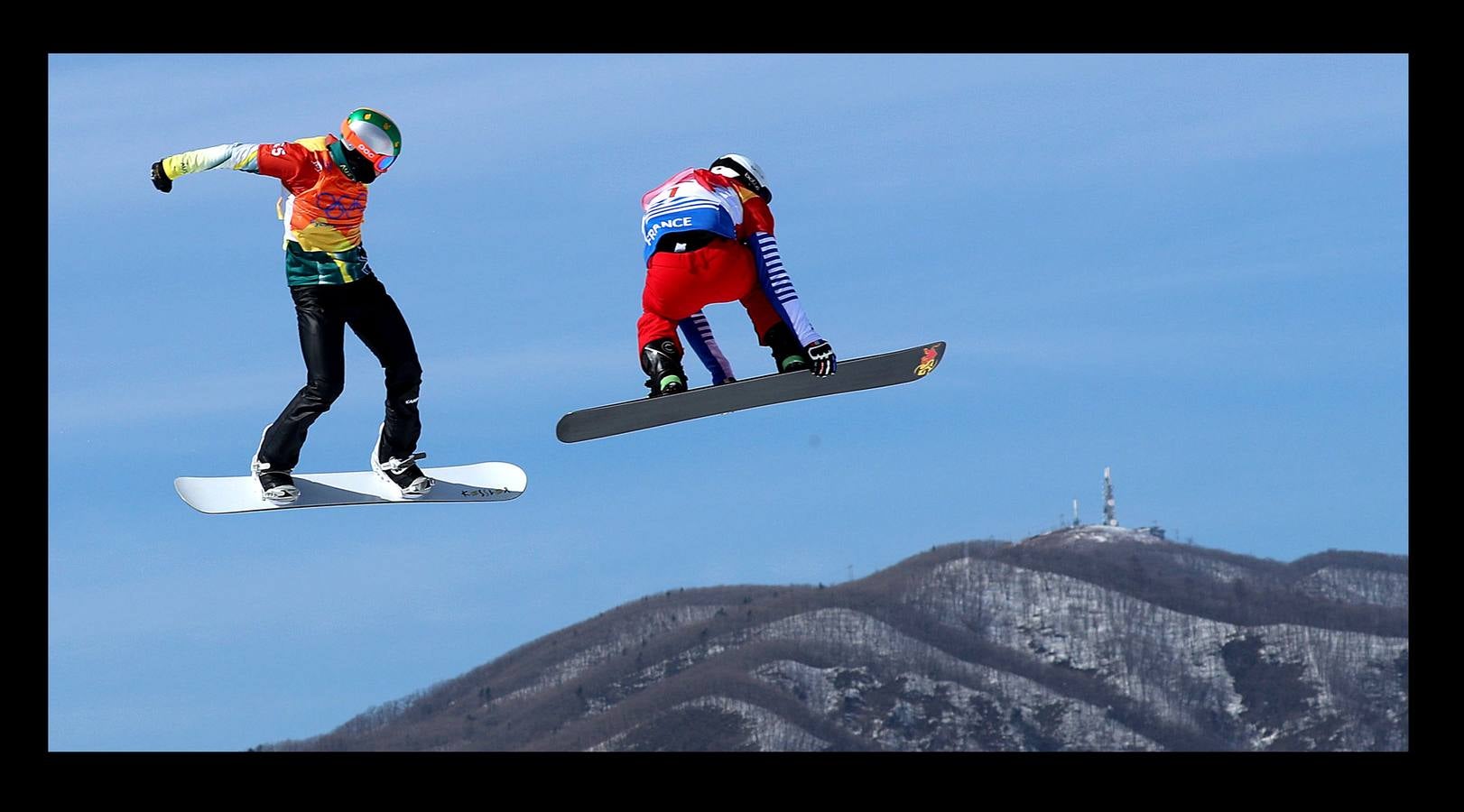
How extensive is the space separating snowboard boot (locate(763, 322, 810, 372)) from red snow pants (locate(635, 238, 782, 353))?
1.11 feet

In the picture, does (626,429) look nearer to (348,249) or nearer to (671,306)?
(671,306)

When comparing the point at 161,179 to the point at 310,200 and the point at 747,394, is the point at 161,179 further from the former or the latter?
the point at 747,394

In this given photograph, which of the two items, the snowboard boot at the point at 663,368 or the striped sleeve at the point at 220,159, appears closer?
the striped sleeve at the point at 220,159

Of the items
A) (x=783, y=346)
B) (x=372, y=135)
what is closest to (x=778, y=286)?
(x=783, y=346)

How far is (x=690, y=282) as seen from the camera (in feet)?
A: 58.0

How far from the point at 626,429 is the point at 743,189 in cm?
258

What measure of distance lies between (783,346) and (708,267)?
118 centimetres

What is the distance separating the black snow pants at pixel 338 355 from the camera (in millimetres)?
17109

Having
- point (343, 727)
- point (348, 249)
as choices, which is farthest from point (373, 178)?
→ point (343, 727)

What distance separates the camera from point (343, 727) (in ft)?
654

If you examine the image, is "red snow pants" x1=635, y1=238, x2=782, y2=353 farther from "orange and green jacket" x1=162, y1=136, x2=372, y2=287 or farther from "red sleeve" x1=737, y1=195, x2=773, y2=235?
"orange and green jacket" x1=162, y1=136, x2=372, y2=287

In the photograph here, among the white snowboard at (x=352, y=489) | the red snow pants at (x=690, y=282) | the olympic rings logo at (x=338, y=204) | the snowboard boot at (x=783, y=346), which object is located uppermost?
the olympic rings logo at (x=338, y=204)

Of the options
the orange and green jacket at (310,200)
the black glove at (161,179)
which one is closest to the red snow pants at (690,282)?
the orange and green jacket at (310,200)

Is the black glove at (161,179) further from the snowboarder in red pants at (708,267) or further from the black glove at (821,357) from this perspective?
the black glove at (821,357)
